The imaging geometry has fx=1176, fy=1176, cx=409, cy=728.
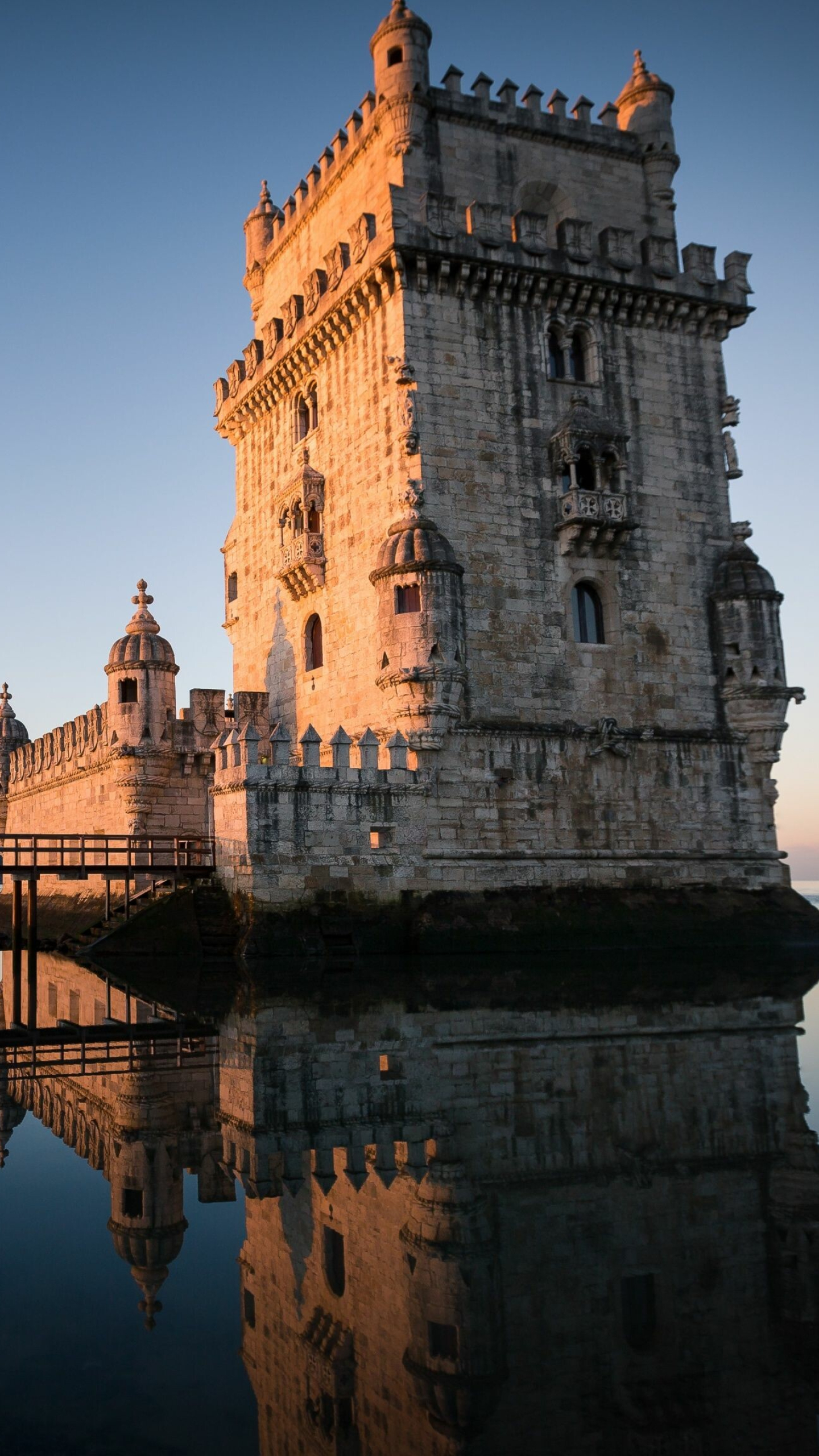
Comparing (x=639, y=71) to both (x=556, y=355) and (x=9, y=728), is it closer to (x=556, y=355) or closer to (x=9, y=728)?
(x=556, y=355)

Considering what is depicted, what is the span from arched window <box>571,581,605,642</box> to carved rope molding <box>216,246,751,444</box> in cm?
562

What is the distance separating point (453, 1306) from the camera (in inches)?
200

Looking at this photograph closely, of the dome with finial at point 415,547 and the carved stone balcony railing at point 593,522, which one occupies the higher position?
the carved stone balcony railing at point 593,522

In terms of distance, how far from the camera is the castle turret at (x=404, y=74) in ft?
75.8

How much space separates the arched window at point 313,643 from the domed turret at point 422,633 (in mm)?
4556

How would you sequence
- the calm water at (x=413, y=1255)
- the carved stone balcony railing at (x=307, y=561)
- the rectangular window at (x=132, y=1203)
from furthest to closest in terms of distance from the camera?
the carved stone balcony railing at (x=307, y=561)
the rectangular window at (x=132, y=1203)
the calm water at (x=413, y=1255)

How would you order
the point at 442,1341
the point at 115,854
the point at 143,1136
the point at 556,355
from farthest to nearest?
the point at 115,854
the point at 556,355
the point at 143,1136
the point at 442,1341

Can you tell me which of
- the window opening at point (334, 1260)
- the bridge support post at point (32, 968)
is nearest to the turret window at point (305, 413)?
the bridge support post at point (32, 968)

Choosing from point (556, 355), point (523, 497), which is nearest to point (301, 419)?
point (556, 355)

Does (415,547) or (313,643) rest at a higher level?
(415,547)

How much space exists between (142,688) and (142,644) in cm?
101

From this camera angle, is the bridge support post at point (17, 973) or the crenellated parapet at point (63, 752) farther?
the crenellated parapet at point (63, 752)

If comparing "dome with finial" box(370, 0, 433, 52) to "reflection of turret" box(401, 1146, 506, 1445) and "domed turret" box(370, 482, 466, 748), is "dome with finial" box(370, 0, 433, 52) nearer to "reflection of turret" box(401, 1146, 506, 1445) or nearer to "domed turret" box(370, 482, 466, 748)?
"domed turret" box(370, 482, 466, 748)

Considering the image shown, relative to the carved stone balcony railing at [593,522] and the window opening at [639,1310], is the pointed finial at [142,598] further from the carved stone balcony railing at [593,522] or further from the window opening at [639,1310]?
the window opening at [639,1310]
